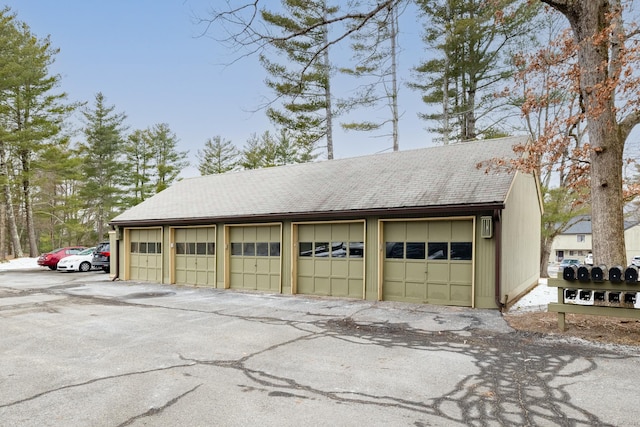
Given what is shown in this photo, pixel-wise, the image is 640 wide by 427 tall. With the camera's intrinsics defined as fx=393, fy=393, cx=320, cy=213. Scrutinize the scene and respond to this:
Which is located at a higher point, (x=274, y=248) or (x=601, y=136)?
(x=601, y=136)

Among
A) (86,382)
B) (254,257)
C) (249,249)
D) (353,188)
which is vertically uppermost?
(353,188)

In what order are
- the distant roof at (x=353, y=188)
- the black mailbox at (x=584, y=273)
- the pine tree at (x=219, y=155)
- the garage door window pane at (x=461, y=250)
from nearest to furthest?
the black mailbox at (x=584, y=273), the garage door window pane at (x=461, y=250), the distant roof at (x=353, y=188), the pine tree at (x=219, y=155)

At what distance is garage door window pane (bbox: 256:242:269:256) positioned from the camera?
1303 cm

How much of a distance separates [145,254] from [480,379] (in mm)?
14954

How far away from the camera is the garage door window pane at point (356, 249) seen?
11328 millimetres

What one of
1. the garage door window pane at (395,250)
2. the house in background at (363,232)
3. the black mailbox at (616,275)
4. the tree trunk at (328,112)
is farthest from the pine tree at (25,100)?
the black mailbox at (616,275)

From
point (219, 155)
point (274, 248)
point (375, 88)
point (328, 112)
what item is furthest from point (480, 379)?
point (219, 155)

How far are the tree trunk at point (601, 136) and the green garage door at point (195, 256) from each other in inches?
449

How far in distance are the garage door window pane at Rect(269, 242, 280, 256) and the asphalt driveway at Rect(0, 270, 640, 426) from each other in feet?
12.5

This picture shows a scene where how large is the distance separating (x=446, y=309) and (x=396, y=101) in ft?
51.1

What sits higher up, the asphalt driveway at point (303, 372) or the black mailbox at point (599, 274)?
the black mailbox at point (599, 274)

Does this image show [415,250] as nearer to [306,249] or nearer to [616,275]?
[306,249]

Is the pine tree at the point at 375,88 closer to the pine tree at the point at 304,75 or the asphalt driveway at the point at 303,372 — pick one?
the pine tree at the point at 304,75

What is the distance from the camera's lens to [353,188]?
12703mm
